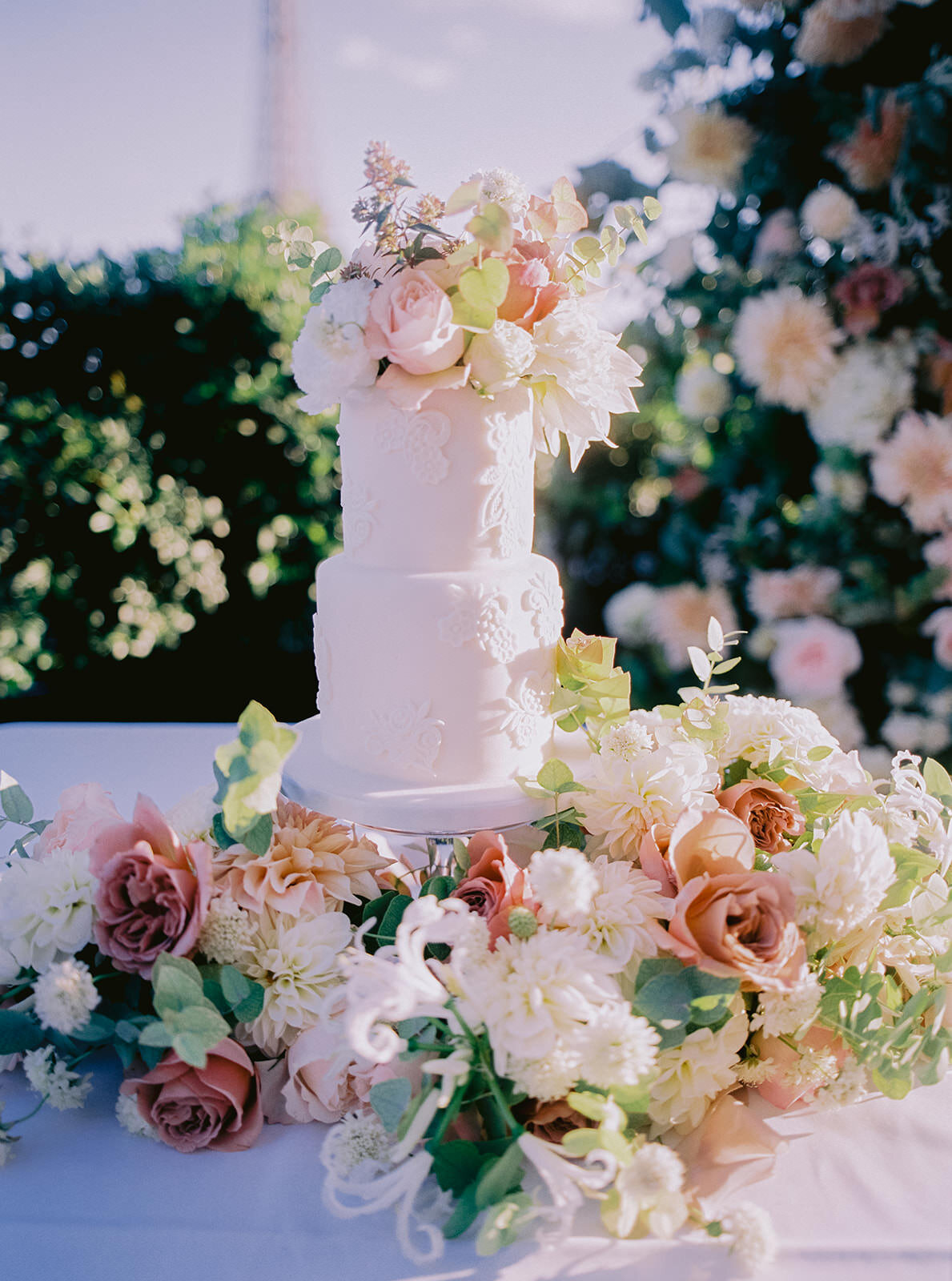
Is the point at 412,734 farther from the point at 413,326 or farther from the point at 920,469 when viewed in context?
the point at 920,469

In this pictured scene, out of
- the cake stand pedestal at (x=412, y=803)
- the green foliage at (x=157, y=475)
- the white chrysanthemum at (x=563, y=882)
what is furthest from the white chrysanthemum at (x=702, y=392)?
the white chrysanthemum at (x=563, y=882)

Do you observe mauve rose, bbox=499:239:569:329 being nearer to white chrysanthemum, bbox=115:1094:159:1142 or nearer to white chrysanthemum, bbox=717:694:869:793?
white chrysanthemum, bbox=717:694:869:793

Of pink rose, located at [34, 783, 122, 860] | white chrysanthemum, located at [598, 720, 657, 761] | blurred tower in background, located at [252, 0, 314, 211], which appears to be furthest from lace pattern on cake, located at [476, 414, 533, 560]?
blurred tower in background, located at [252, 0, 314, 211]

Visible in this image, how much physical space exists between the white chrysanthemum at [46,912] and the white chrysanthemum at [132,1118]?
189 mm

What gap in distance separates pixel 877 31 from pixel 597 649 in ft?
5.93

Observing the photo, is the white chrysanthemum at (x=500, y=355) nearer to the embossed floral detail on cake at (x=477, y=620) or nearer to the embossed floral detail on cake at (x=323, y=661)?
the embossed floral detail on cake at (x=477, y=620)

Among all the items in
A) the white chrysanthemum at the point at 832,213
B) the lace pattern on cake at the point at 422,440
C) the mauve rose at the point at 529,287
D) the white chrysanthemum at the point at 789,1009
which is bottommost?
the white chrysanthemum at the point at 789,1009

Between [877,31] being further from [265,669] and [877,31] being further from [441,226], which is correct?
[265,669]

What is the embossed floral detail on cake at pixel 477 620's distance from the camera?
130 cm

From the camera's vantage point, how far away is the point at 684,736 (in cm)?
136

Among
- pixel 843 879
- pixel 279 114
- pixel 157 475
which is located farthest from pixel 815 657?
pixel 279 114

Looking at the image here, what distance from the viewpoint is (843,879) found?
1.06m

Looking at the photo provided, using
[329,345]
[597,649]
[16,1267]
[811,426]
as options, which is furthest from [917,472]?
[16,1267]

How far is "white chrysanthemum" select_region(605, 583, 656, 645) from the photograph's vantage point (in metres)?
2.81
